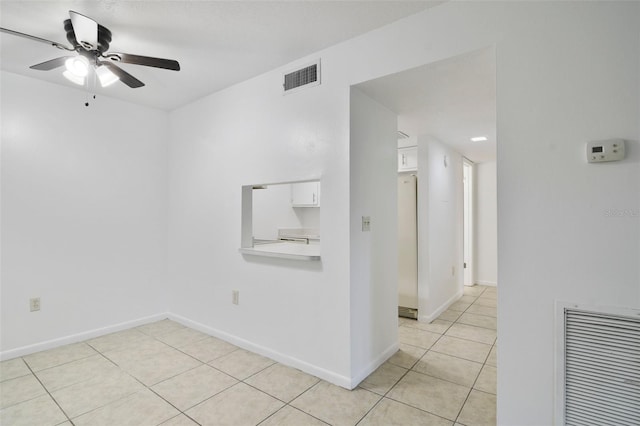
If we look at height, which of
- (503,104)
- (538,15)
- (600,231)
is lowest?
(600,231)

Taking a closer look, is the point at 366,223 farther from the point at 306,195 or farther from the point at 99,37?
the point at 306,195

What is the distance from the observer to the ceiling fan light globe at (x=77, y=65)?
2.08 meters

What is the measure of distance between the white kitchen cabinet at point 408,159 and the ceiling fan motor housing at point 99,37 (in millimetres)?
3477

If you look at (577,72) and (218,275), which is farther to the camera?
(218,275)

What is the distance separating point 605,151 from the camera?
1458 mm

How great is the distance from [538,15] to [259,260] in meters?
2.60

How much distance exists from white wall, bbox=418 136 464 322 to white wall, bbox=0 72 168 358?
323 centimetres

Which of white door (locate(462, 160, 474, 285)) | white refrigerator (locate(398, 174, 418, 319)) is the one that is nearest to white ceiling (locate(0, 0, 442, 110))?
white refrigerator (locate(398, 174, 418, 319))

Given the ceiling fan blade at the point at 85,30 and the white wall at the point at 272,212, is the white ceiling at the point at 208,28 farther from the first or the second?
the white wall at the point at 272,212

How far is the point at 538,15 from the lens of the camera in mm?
1640

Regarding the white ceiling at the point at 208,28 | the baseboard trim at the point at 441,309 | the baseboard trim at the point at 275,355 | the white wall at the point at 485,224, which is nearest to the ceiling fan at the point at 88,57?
the white ceiling at the point at 208,28

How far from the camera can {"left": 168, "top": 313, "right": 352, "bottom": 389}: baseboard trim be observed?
7.67ft

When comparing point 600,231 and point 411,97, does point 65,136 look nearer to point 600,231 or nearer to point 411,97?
point 411,97

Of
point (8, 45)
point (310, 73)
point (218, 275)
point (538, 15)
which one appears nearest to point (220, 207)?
point (218, 275)
